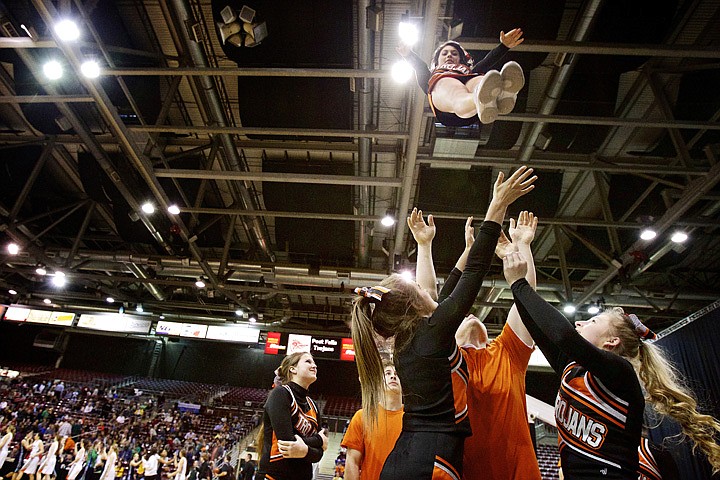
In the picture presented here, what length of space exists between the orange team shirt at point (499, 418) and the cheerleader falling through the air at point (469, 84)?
1426mm

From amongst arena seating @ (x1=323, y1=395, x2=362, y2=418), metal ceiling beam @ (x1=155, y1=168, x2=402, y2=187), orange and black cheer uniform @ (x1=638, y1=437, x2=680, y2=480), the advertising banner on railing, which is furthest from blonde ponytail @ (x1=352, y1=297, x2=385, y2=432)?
the advertising banner on railing

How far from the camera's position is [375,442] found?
2541 millimetres

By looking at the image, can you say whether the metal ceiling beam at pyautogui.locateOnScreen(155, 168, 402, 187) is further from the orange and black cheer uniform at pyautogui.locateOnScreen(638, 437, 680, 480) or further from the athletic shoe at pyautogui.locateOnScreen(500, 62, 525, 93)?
the orange and black cheer uniform at pyautogui.locateOnScreen(638, 437, 680, 480)

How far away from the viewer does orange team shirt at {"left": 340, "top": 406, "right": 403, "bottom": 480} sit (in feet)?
8.16

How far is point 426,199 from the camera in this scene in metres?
8.13

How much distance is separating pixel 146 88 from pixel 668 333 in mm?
9521

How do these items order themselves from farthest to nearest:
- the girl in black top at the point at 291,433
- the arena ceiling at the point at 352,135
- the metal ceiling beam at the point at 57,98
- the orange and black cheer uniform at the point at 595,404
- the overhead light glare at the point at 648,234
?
the overhead light glare at the point at 648,234
the metal ceiling beam at the point at 57,98
the arena ceiling at the point at 352,135
the girl in black top at the point at 291,433
the orange and black cheer uniform at the point at 595,404

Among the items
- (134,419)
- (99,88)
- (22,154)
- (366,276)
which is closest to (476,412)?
(99,88)

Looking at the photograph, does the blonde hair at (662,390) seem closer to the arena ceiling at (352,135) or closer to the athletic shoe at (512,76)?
the athletic shoe at (512,76)

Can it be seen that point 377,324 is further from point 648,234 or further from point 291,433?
point 648,234

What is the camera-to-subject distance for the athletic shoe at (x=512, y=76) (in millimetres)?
2465

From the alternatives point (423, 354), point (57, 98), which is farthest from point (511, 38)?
point (57, 98)

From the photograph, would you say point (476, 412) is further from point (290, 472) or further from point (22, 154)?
point (22, 154)

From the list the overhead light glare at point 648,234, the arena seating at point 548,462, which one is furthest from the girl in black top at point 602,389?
the arena seating at point 548,462
